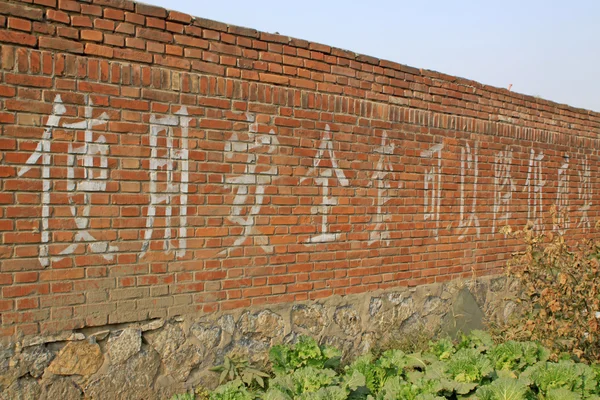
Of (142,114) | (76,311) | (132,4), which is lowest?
(76,311)

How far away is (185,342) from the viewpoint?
385cm

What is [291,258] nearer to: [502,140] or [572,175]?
[502,140]

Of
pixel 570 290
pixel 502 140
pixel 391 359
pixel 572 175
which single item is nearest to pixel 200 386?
pixel 391 359

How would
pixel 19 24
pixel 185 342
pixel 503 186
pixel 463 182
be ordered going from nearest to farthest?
pixel 19 24 → pixel 185 342 → pixel 463 182 → pixel 503 186

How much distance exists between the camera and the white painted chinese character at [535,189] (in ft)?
21.9

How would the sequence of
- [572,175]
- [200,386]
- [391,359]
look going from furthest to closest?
[572,175] → [391,359] → [200,386]

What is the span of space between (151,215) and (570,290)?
3.45 m

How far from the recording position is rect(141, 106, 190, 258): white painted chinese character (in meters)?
3.67

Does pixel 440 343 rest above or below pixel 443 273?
below

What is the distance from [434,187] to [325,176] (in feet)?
4.87

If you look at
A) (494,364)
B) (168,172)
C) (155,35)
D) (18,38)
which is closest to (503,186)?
(494,364)

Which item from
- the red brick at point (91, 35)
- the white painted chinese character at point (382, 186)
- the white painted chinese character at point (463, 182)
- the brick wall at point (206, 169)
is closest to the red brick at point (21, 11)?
the brick wall at point (206, 169)

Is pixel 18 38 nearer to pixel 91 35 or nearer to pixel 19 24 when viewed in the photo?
pixel 19 24

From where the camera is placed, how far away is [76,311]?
3.38 metres
